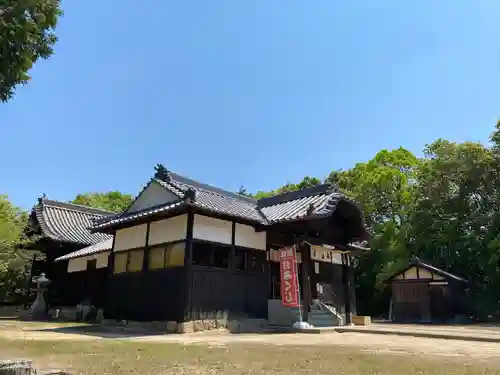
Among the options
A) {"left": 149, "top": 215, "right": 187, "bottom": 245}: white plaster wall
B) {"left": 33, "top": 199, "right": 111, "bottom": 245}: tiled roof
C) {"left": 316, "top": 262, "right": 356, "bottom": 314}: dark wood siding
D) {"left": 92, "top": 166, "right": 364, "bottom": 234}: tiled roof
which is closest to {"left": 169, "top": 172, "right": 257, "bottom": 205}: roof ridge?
{"left": 92, "top": 166, "right": 364, "bottom": 234}: tiled roof

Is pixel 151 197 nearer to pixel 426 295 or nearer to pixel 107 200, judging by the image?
pixel 426 295

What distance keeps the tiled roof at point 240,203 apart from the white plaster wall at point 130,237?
0.63 meters

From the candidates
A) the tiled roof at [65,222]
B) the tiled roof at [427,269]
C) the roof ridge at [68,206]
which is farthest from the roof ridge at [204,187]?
the roof ridge at [68,206]

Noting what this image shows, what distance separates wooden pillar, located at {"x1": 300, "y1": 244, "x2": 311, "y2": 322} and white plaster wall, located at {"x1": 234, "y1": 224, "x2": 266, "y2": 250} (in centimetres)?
167

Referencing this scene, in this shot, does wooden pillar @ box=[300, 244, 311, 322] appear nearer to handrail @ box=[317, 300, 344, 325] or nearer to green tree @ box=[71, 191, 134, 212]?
handrail @ box=[317, 300, 344, 325]

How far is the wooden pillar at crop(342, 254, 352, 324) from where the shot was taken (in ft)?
60.7

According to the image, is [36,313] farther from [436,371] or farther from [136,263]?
[436,371]

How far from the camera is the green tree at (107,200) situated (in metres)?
50.2

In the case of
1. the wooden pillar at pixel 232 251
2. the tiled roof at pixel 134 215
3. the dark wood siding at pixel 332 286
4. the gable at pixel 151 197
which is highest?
the gable at pixel 151 197

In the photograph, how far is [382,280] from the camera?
27.6m

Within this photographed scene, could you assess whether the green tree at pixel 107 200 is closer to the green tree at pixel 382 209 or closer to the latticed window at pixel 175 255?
the green tree at pixel 382 209

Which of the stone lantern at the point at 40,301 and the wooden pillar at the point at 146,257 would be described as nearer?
the wooden pillar at the point at 146,257

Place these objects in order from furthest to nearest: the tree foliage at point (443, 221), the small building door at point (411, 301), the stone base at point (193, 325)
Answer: the tree foliage at point (443, 221), the small building door at point (411, 301), the stone base at point (193, 325)

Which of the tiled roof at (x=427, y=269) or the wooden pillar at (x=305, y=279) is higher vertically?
the tiled roof at (x=427, y=269)
